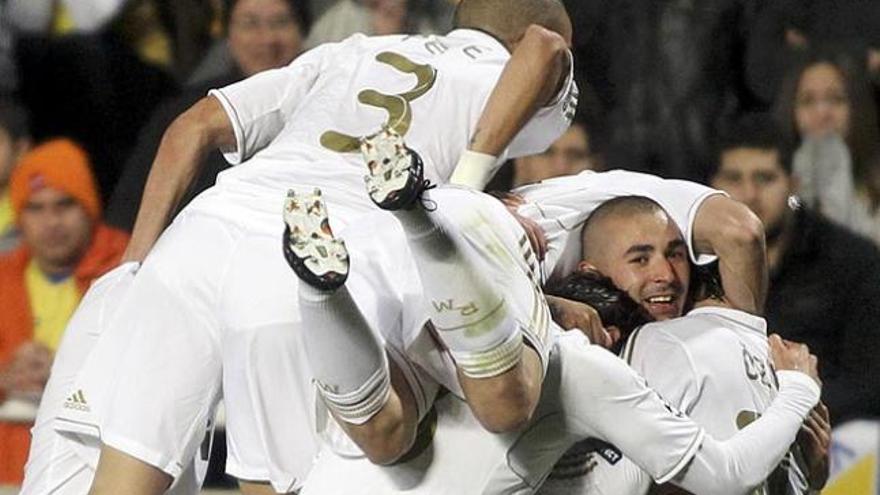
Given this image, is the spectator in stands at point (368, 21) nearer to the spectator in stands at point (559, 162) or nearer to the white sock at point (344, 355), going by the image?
the spectator in stands at point (559, 162)

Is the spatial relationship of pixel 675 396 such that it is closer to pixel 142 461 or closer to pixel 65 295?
pixel 142 461

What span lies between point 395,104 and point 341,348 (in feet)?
2.54

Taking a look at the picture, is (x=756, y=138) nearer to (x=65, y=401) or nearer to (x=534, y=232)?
(x=534, y=232)

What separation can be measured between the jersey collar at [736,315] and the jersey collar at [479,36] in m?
0.56

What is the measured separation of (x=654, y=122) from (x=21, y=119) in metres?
1.50

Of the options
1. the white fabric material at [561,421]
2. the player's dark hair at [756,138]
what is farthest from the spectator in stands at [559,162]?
the white fabric material at [561,421]

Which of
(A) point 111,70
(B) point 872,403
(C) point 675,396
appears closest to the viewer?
(C) point 675,396

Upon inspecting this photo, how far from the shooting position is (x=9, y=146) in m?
5.35

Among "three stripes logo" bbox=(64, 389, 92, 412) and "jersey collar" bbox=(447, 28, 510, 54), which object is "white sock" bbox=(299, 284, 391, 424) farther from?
"jersey collar" bbox=(447, 28, 510, 54)

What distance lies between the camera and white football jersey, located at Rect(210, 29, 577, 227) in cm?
360

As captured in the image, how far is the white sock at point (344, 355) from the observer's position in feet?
9.54

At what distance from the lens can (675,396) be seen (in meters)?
3.33

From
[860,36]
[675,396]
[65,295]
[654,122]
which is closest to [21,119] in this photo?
[65,295]

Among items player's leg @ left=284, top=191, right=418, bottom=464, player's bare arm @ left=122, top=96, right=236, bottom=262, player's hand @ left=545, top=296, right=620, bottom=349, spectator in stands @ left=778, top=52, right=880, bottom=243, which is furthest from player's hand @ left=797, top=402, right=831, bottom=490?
spectator in stands @ left=778, top=52, right=880, bottom=243
